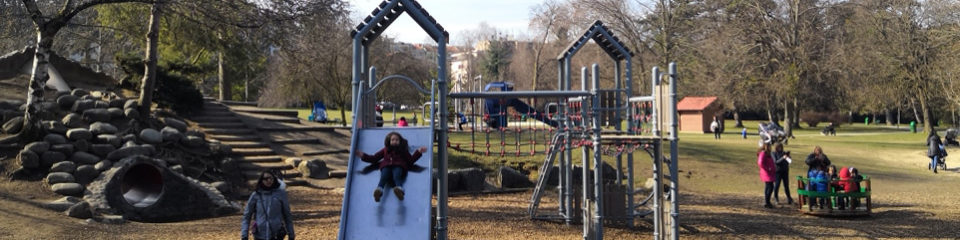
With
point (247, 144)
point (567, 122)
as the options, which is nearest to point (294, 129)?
point (247, 144)

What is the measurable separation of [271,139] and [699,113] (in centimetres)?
3406

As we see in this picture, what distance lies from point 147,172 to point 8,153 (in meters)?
2.70

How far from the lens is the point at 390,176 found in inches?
366

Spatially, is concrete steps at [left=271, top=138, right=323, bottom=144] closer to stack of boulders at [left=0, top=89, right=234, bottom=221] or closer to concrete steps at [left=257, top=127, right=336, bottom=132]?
concrete steps at [left=257, top=127, right=336, bottom=132]

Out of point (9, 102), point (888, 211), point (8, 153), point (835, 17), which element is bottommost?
point (888, 211)

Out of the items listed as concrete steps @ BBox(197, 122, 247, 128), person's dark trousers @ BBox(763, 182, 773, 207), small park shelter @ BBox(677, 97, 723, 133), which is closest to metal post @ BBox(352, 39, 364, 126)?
person's dark trousers @ BBox(763, 182, 773, 207)

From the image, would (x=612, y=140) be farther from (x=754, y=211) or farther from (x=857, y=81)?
(x=857, y=81)

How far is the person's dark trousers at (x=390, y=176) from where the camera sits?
9.27 m

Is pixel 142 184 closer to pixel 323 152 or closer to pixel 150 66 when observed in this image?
pixel 150 66

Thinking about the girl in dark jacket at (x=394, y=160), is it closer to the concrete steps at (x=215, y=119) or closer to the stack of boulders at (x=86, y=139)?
the stack of boulders at (x=86, y=139)

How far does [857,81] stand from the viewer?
1633 inches

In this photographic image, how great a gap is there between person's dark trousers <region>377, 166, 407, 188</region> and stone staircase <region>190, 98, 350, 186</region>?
9.40 meters

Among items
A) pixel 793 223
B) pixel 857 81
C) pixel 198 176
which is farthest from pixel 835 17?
pixel 198 176

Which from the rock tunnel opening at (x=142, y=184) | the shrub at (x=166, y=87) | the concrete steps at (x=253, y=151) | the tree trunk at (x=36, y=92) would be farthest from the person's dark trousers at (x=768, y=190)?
the shrub at (x=166, y=87)
